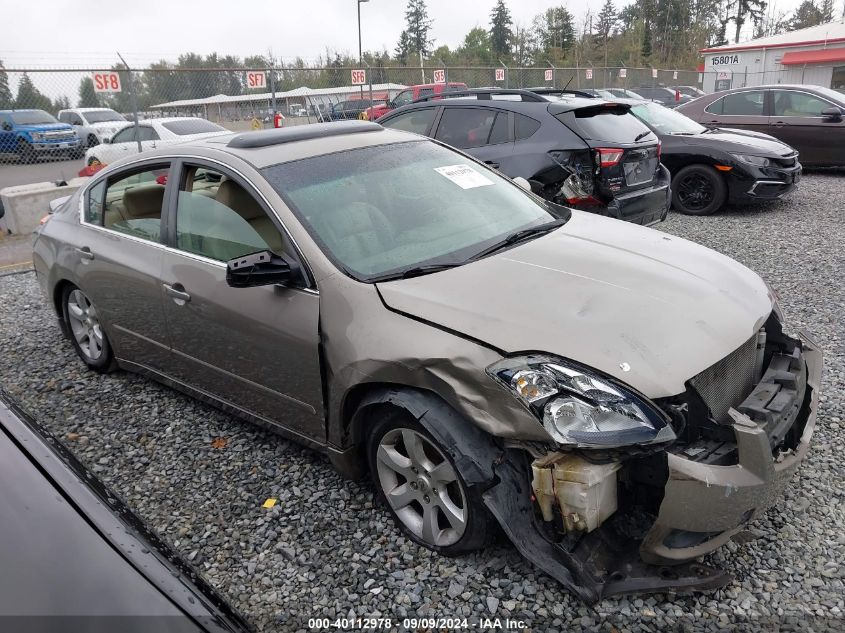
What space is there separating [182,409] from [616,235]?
278 cm

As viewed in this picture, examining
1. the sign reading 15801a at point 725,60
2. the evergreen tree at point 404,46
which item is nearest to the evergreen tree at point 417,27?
the evergreen tree at point 404,46

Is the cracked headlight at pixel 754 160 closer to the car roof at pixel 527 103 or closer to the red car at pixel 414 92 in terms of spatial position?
the car roof at pixel 527 103

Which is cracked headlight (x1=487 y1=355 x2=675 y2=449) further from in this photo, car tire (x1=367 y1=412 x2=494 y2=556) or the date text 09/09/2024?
the date text 09/09/2024

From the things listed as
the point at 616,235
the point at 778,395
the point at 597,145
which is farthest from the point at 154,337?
the point at 597,145

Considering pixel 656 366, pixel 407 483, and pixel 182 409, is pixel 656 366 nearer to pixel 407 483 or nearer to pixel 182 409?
pixel 407 483

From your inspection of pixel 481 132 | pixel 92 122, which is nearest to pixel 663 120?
pixel 481 132

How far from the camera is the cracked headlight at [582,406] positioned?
2145 millimetres

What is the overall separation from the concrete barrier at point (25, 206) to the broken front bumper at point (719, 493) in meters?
9.78

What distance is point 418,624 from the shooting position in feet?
7.76

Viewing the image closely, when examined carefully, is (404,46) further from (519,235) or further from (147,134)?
(519,235)

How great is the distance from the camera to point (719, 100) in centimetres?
1185

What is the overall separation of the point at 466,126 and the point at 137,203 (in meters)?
4.39

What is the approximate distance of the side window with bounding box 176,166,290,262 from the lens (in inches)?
122

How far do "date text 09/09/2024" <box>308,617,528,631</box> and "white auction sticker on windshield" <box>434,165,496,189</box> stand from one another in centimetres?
216
